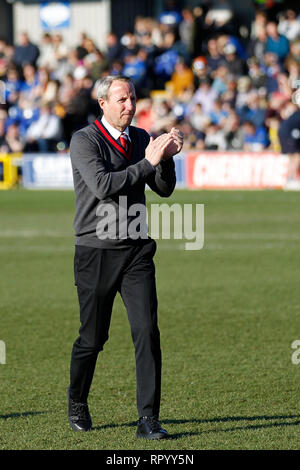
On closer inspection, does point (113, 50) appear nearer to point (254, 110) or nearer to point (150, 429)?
point (254, 110)

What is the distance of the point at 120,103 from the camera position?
6391 millimetres

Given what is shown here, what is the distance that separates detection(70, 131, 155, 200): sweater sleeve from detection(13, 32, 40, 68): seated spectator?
26510mm

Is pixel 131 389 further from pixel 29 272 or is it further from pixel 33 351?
pixel 29 272

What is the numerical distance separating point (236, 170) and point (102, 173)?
1957cm

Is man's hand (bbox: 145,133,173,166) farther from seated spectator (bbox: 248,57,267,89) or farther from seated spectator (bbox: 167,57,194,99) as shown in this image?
seated spectator (bbox: 167,57,194,99)

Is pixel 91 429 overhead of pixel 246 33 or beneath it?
beneath

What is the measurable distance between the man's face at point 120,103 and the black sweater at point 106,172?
0.12 m

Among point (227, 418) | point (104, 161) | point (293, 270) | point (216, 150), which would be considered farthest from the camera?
point (216, 150)

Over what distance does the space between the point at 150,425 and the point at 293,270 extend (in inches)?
318

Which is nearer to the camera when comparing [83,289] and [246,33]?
[83,289]

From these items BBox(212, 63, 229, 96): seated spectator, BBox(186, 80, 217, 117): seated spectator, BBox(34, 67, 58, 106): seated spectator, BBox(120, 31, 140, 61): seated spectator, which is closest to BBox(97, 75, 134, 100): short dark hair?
BBox(186, 80, 217, 117): seated spectator

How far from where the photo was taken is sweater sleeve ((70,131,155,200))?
6.27 m

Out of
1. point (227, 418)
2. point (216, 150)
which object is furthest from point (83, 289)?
point (216, 150)

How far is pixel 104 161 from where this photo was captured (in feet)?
21.1
